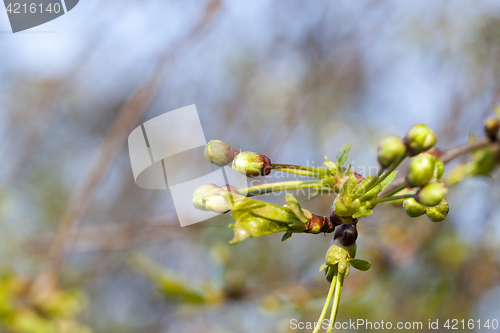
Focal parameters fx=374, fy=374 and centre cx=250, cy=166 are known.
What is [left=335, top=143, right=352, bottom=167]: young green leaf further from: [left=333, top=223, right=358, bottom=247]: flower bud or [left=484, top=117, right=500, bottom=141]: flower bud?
[left=484, top=117, right=500, bottom=141]: flower bud

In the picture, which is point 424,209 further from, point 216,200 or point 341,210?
point 216,200

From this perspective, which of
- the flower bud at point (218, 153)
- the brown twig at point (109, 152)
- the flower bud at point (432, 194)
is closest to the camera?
the flower bud at point (432, 194)

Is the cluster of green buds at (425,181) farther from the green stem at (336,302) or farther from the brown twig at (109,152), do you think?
the brown twig at (109,152)

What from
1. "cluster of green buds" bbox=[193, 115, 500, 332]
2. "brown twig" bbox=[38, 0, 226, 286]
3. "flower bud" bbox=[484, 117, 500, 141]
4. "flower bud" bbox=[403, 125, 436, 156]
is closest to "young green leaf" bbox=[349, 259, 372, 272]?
"cluster of green buds" bbox=[193, 115, 500, 332]

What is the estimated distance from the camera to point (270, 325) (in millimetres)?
3354

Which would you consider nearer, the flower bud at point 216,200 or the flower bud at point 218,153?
the flower bud at point 216,200

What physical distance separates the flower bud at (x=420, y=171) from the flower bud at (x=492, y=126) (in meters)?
0.34

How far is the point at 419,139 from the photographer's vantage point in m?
0.78

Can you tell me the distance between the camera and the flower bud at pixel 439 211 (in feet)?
2.82

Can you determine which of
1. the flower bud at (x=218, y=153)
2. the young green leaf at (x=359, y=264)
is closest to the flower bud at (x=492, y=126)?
the young green leaf at (x=359, y=264)

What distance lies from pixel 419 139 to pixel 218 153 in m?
0.47

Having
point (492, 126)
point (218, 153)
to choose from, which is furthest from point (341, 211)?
point (492, 126)

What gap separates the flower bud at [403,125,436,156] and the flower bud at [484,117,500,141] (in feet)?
0.99

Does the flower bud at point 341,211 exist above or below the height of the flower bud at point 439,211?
above
